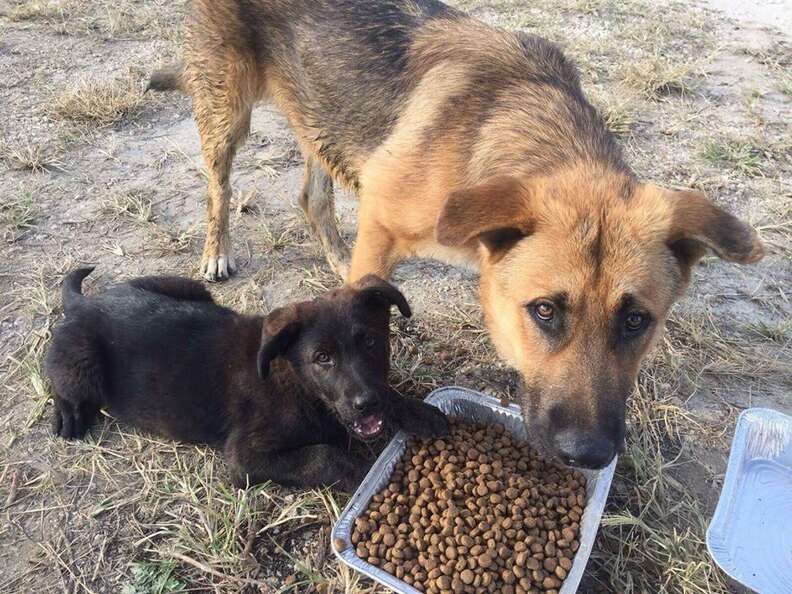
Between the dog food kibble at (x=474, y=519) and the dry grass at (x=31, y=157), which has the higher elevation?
the dog food kibble at (x=474, y=519)

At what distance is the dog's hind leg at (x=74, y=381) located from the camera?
3.24 m

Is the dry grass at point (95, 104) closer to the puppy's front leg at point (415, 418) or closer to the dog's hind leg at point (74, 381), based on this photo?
→ the dog's hind leg at point (74, 381)

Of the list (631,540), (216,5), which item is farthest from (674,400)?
(216,5)

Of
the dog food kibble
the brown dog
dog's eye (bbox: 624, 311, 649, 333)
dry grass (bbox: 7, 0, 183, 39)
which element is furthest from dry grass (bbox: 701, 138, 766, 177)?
dry grass (bbox: 7, 0, 183, 39)

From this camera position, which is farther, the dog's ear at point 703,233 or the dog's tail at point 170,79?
the dog's tail at point 170,79

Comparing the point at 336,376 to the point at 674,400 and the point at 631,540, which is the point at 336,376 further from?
the point at 674,400

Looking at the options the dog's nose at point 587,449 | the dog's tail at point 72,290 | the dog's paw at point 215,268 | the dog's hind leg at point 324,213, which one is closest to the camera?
the dog's nose at point 587,449

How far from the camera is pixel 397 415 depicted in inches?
123

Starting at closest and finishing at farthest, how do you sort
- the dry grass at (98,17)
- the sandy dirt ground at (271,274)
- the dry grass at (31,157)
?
the sandy dirt ground at (271,274)
the dry grass at (31,157)
the dry grass at (98,17)

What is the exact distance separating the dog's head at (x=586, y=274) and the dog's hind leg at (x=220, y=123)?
245cm

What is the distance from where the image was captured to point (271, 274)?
471 centimetres

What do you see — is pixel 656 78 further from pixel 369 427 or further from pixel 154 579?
pixel 154 579

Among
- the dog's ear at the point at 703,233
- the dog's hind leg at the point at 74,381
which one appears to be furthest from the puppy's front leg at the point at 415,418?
the dog's hind leg at the point at 74,381

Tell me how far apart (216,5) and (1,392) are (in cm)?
283
